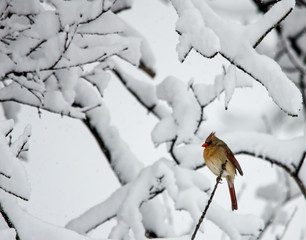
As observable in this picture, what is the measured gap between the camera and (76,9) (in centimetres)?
251

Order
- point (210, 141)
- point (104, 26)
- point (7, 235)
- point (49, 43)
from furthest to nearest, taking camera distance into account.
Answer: point (210, 141) < point (104, 26) < point (49, 43) < point (7, 235)

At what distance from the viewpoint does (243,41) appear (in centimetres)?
218

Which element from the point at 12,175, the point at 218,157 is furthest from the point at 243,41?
the point at 218,157

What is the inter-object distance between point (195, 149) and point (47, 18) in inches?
68.0

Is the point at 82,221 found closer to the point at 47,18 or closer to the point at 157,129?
the point at 157,129

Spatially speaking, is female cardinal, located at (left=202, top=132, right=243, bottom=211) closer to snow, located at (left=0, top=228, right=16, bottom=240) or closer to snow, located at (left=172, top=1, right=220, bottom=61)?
snow, located at (left=172, top=1, right=220, bottom=61)

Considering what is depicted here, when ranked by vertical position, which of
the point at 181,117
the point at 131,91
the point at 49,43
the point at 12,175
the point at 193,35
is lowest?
the point at 131,91

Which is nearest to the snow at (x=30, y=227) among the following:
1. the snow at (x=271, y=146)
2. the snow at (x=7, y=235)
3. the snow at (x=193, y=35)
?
the snow at (x=7, y=235)

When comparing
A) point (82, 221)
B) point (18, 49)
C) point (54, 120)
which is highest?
point (18, 49)

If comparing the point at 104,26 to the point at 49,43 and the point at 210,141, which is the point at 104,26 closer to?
the point at 49,43

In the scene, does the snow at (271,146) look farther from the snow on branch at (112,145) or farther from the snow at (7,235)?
the snow at (7,235)

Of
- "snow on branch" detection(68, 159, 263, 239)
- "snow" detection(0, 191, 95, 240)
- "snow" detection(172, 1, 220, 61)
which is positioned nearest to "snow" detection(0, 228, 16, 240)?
"snow" detection(0, 191, 95, 240)

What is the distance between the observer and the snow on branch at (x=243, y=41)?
6.53ft

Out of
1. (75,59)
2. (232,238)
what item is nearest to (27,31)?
(75,59)
